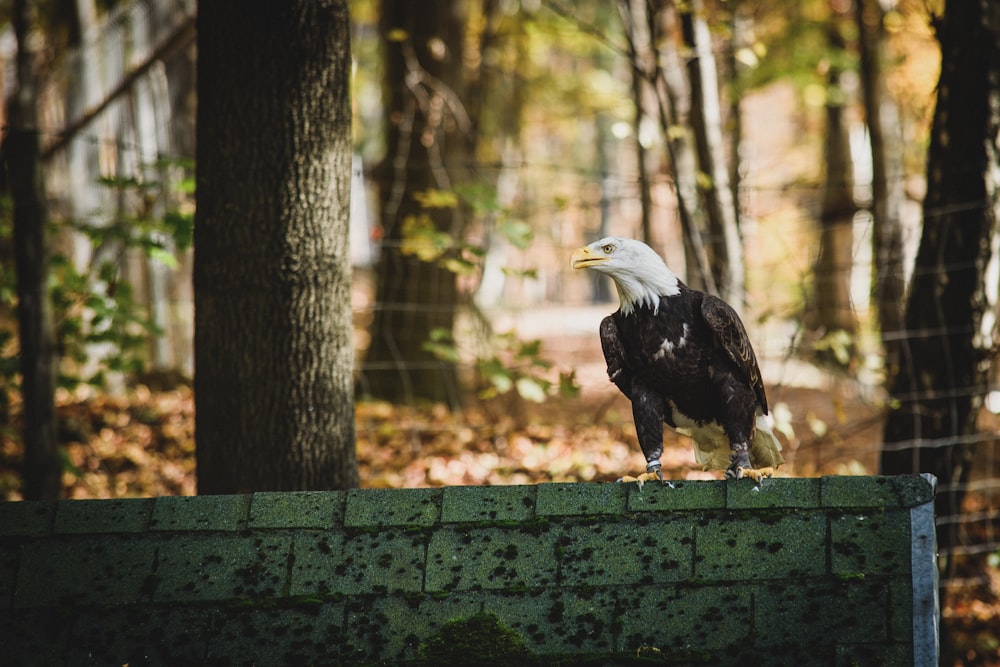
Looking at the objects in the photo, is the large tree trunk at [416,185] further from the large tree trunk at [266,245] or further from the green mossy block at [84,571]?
the green mossy block at [84,571]

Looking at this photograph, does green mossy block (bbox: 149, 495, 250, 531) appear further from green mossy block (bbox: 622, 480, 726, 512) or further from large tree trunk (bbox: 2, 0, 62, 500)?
large tree trunk (bbox: 2, 0, 62, 500)

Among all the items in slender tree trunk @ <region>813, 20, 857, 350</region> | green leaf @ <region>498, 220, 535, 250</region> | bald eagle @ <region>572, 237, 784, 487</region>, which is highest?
slender tree trunk @ <region>813, 20, 857, 350</region>

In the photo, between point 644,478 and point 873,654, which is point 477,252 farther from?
point 873,654

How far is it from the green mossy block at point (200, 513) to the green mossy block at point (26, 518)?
35 cm

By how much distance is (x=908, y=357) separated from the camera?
4.93 meters

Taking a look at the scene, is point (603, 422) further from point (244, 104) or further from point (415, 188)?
point (244, 104)

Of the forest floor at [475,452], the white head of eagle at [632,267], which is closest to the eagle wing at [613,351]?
the white head of eagle at [632,267]

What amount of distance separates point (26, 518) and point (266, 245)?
1.33 metres

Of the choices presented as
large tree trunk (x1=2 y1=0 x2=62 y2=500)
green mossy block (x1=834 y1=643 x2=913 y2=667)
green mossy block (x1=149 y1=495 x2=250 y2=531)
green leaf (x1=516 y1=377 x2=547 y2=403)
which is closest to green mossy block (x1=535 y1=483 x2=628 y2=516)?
green mossy block (x1=834 y1=643 x2=913 y2=667)

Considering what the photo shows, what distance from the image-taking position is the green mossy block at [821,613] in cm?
250

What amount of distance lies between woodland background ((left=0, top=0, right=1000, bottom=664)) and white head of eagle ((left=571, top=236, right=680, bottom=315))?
4.59 feet

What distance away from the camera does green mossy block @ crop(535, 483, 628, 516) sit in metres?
2.71

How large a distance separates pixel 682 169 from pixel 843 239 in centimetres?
795

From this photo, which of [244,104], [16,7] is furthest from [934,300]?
[16,7]
